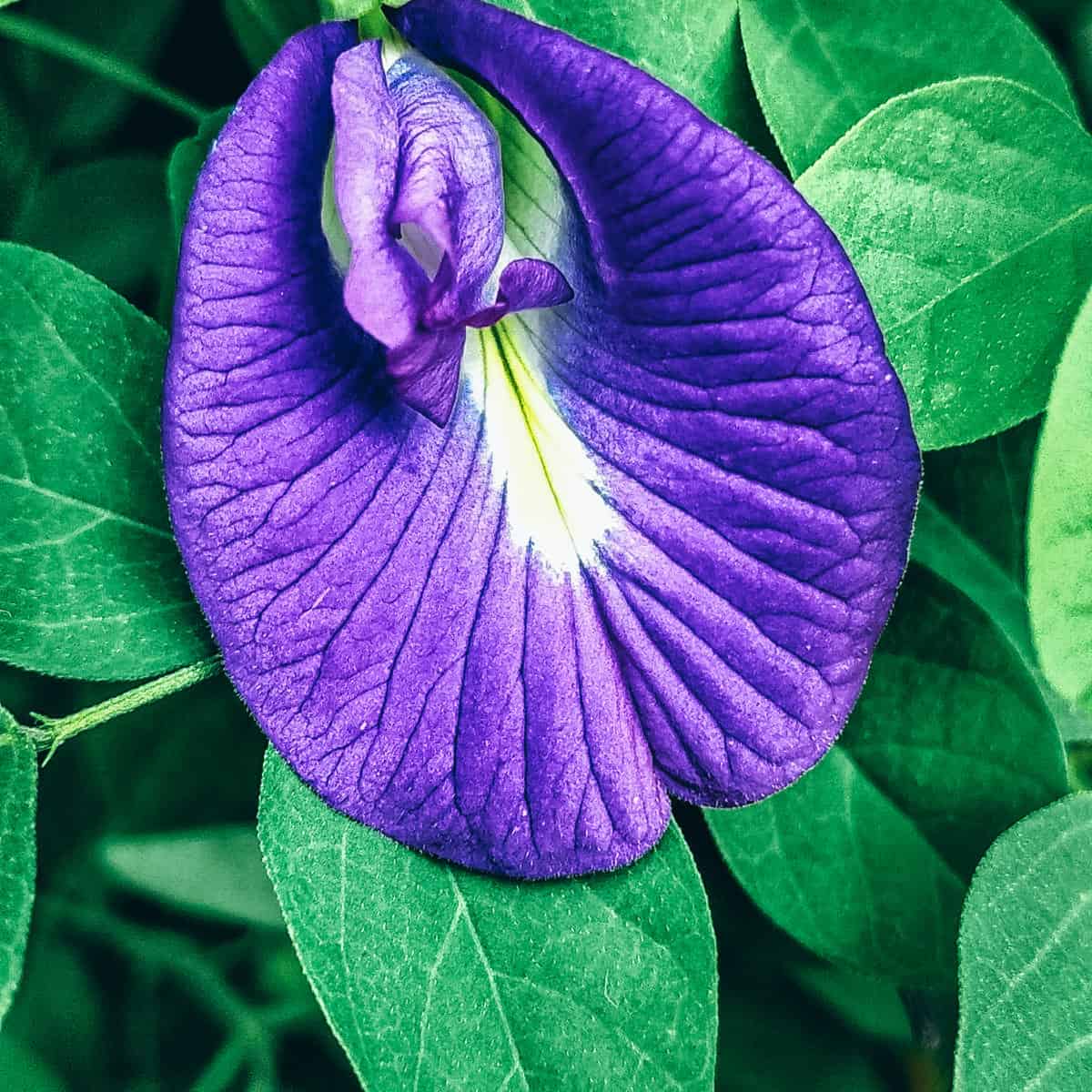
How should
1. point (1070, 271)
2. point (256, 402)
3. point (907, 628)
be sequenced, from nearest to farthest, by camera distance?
point (256, 402), point (1070, 271), point (907, 628)

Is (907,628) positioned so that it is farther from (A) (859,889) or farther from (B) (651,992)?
(B) (651,992)

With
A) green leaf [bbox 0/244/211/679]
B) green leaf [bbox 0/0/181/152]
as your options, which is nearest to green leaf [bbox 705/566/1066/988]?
green leaf [bbox 0/244/211/679]

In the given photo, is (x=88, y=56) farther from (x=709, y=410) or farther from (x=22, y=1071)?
(x=22, y=1071)

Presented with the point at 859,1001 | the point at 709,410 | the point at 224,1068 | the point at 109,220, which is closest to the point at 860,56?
the point at 709,410

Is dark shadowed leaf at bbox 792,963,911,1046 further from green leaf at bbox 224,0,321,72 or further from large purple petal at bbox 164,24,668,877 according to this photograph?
green leaf at bbox 224,0,321,72

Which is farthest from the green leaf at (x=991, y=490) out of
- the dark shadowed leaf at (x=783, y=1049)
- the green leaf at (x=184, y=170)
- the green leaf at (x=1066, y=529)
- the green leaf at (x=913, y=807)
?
the green leaf at (x=184, y=170)

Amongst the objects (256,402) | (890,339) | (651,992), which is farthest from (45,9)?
(651,992)
